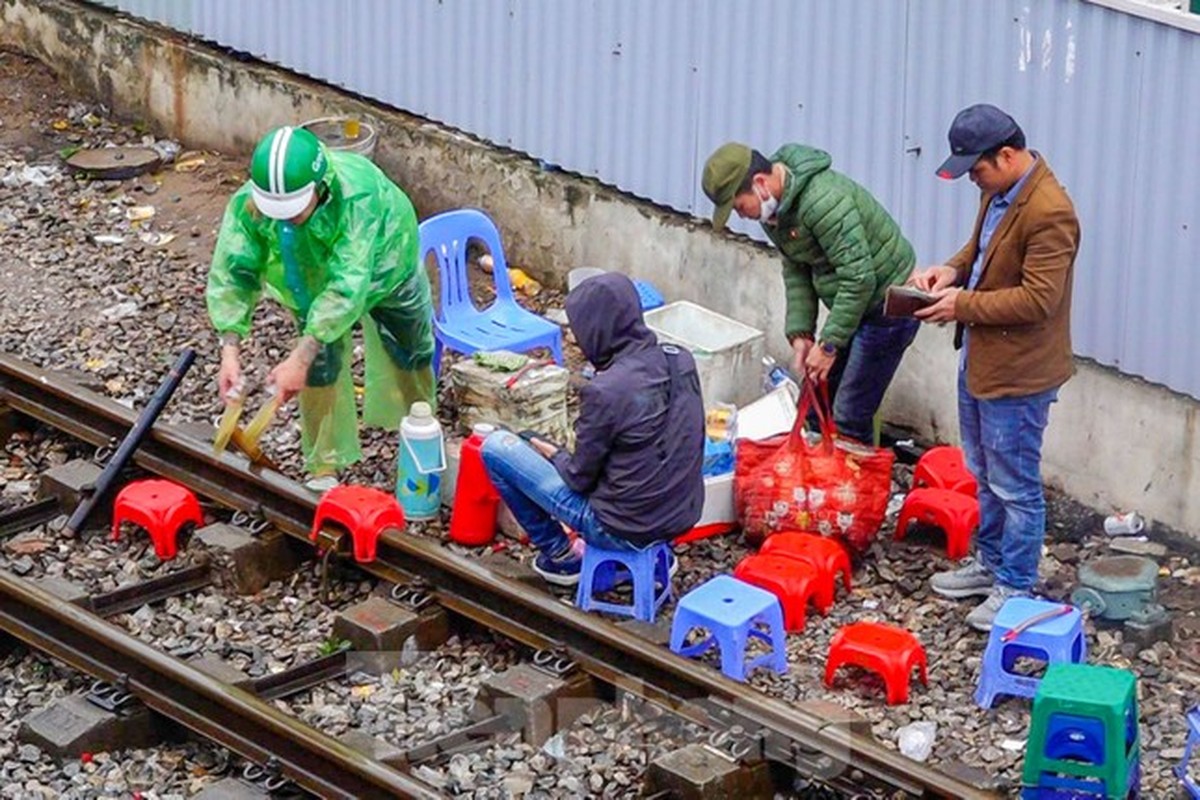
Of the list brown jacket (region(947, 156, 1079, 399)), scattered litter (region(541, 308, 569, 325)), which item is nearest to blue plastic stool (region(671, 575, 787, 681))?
brown jacket (region(947, 156, 1079, 399))

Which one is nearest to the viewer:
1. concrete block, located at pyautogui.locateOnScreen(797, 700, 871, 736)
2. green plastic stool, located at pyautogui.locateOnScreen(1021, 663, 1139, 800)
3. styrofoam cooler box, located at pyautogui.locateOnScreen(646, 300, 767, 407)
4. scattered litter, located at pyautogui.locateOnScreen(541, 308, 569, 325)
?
green plastic stool, located at pyautogui.locateOnScreen(1021, 663, 1139, 800)

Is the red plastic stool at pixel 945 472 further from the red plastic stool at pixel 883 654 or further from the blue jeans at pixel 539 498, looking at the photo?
the blue jeans at pixel 539 498

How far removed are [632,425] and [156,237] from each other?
5524mm

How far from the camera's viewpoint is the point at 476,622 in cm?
962

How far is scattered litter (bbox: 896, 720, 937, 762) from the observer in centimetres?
870

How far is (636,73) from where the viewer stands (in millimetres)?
12305

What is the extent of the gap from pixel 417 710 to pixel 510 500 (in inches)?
44.5

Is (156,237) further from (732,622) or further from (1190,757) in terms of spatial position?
(1190,757)

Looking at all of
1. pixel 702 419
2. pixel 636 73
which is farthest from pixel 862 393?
pixel 636 73

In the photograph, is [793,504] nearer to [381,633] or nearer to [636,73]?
[381,633]

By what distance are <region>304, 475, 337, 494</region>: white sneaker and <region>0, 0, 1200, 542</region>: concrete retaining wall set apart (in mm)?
2423

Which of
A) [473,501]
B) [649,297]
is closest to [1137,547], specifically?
[473,501]

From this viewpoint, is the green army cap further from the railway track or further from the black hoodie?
the railway track

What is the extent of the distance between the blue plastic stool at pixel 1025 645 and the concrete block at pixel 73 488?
12.9ft
